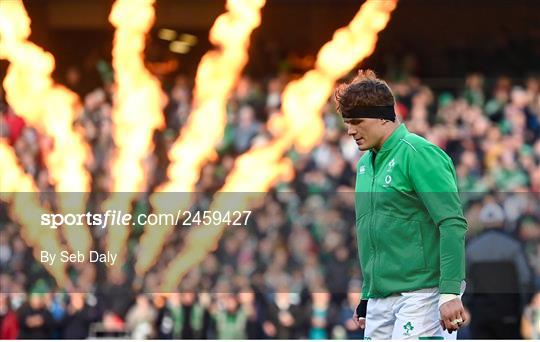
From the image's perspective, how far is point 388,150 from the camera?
478cm

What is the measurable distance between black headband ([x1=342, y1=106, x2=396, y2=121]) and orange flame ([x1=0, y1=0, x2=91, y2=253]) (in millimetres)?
8028

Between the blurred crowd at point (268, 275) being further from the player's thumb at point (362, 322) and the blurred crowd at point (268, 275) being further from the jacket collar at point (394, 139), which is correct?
the jacket collar at point (394, 139)

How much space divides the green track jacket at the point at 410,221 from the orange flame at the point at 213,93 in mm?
3979

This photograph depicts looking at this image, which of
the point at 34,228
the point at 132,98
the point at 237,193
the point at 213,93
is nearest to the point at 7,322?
the point at 237,193

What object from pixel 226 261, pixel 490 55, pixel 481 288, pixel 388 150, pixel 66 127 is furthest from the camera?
pixel 490 55

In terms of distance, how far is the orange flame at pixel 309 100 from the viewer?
14.4 meters

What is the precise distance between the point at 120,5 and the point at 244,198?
9.90 meters

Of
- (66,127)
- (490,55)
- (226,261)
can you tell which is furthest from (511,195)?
(490,55)

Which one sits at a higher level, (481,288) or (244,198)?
(244,198)

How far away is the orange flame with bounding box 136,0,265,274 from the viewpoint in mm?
14594

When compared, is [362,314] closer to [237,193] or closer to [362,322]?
[362,322]

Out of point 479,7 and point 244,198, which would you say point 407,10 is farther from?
point 244,198

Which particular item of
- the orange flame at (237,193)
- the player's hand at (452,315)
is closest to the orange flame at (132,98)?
the orange flame at (237,193)

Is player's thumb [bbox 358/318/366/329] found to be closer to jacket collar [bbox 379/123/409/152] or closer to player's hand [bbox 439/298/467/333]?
player's hand [bbox 439/298/467/333]
